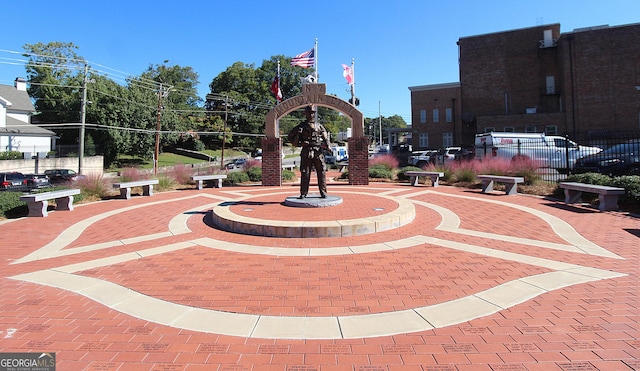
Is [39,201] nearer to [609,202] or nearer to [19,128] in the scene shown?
[609,202]

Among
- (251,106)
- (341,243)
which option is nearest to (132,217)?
(341,243)

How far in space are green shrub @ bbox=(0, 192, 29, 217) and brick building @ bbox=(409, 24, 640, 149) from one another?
39.9 m

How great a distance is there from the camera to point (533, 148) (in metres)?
21.4

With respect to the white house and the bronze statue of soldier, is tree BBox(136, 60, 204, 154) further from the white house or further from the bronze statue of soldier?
the bronze statue of soldier

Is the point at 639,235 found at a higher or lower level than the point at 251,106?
lower

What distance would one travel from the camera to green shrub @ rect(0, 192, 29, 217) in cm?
1036

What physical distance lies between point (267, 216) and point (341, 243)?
2.42 metres

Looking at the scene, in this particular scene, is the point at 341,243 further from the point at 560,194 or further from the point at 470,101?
the point at 470,101

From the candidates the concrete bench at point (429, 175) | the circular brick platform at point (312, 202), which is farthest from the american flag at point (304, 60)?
the circular brick platform at point (312, 202)

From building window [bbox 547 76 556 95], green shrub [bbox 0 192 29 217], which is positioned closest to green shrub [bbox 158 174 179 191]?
green shrub [bbox 0 192 29 217]

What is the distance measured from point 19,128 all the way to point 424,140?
162 feet

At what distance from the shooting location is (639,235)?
7094mm

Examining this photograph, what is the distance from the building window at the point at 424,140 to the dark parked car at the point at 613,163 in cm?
2715

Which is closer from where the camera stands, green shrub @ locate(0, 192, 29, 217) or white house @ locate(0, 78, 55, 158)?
green shrub @ locate(0, 192, 29, 217)
